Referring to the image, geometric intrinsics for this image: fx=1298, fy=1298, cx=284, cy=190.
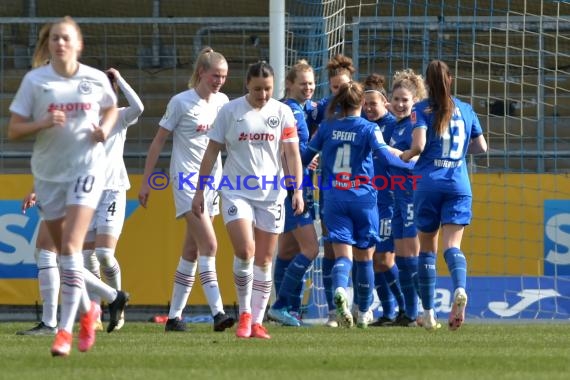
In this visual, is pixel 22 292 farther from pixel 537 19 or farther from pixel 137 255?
pixel 537 19

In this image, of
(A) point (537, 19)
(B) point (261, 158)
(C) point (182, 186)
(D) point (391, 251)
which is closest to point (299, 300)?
(D) point (391, 251)

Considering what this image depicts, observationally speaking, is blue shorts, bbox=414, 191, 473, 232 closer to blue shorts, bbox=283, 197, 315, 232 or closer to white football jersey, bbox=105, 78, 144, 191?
blue shorts, bbox=283, 197, 315, 232

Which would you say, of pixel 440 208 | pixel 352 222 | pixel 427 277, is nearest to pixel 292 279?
pixel 352 222

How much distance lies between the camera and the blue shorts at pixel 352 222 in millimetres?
10625

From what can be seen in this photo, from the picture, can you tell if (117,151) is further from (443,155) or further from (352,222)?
(443,155)

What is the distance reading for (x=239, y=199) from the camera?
8.93 meters

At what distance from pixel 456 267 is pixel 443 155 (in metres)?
0.85

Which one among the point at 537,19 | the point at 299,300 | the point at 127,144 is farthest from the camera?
the point at 127,144

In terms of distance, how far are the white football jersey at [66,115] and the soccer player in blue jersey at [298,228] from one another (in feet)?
12.2

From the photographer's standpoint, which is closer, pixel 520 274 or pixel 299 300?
pixel 299 300

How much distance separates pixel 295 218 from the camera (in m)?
11.4

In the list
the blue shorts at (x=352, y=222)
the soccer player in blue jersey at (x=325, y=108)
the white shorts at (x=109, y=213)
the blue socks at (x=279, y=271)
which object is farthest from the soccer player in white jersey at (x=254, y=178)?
the blue socks at (x=279, y=271)

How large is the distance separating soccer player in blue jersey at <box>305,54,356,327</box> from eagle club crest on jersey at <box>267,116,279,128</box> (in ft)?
6.31

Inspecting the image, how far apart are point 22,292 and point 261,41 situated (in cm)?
454
